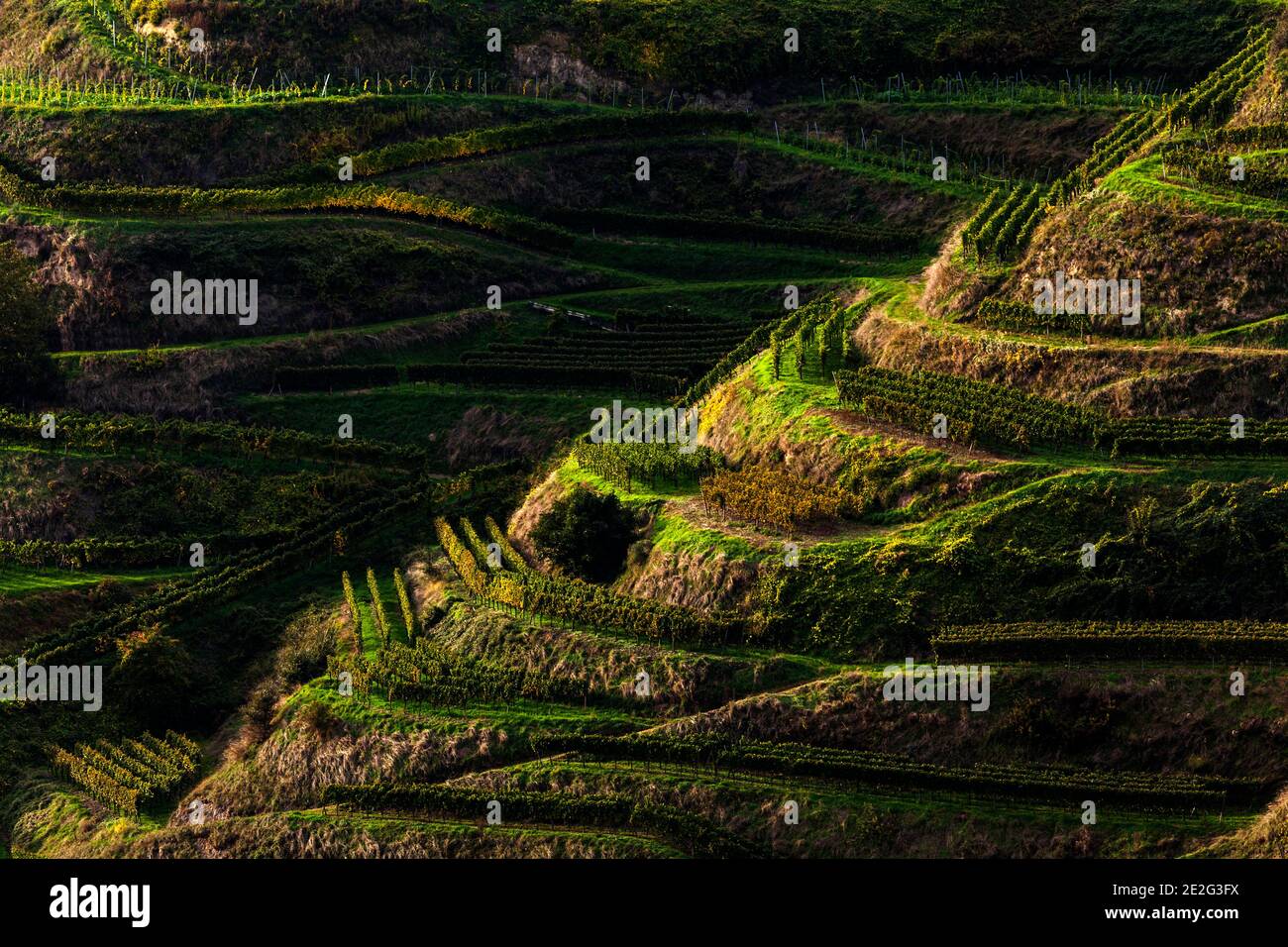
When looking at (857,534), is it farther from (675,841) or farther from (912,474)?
(675,841)

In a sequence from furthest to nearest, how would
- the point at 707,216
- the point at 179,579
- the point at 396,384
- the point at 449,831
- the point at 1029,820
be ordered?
1. the point at 707,216
2. the point at 396,384
3. the point at 179,579
4. the point at 449,831
5. the point at 1029,820

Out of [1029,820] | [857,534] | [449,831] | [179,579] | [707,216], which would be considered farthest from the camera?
[707,216]

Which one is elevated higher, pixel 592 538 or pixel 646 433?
pixel 646 433

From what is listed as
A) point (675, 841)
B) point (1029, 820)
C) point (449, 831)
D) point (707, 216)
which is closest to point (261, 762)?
point (449, 831)

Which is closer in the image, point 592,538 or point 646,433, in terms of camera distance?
point 592,538

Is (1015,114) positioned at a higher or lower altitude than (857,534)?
higher

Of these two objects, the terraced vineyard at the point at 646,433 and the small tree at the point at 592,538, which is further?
the small tree at the point at 592,538

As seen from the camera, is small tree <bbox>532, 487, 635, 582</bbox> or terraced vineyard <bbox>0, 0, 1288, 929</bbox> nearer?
terraced vineyard <bbox>0, 0, 1288, 929</bbox>

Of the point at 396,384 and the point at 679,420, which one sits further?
the point at 396,384
